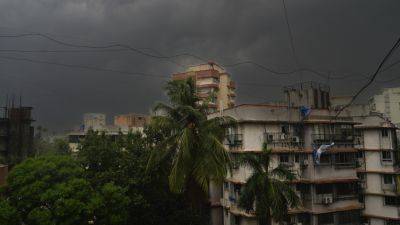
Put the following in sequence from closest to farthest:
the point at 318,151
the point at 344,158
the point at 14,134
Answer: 1. the point at 318,151
2. the point at 344,158
3. the point at 14,134

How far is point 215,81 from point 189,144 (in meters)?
60.2

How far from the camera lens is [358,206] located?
30891 mm

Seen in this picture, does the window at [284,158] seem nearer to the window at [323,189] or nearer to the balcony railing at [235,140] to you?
the window at [323,189]

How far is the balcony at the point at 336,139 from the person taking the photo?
100 ft

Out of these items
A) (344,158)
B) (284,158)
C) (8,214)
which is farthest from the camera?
(344,158)

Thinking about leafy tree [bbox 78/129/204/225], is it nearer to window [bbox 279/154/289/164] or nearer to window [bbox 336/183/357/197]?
window [bbox 279/154/289/164]

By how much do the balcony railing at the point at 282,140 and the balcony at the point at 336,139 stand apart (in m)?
1.50

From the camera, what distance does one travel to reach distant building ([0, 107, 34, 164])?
175ft

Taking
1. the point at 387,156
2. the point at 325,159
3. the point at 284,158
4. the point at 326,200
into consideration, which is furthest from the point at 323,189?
the point at 387,156

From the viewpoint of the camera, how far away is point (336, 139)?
103 ft

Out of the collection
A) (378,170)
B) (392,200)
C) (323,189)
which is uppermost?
(378,170)

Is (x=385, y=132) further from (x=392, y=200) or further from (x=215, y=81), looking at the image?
(x=215, y=81)

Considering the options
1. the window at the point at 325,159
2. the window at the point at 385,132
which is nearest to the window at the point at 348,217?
the window at the point at 325,159

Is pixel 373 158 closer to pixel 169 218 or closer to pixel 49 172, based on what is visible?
pixel 169 218
